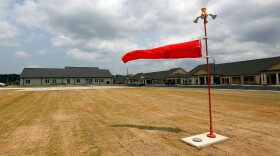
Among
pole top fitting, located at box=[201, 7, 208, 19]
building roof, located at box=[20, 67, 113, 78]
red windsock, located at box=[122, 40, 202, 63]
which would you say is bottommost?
red windsock, located at box=[122, 40, 202, 63]

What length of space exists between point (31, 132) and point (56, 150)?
2590mm

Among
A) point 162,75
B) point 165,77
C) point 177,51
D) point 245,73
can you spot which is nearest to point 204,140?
point 177,51

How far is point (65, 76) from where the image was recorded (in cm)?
8681

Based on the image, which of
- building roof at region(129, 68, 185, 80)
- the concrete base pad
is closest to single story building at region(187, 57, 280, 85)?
building roof at region(129, 68, 185, 80)

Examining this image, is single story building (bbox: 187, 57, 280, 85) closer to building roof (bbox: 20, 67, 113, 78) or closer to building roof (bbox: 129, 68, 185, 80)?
building roof (bbox: 129, 68, 185, 80)

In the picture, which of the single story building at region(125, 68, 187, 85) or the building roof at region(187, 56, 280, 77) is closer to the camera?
the building roof at region(187, 56, 280, 77)

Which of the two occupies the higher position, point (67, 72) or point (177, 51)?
point (67, 72)

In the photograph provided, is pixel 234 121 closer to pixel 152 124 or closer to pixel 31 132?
pixel 152 124

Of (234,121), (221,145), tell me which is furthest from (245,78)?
(221,145)

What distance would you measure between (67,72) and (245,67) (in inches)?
2711

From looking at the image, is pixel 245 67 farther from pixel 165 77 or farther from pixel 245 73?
pixel 165 77

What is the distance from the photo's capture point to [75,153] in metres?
5.30

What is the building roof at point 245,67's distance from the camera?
167 ft

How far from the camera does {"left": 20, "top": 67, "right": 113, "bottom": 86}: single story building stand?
266ft
